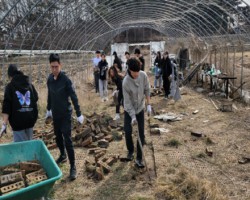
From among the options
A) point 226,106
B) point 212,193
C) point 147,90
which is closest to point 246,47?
point 226,106

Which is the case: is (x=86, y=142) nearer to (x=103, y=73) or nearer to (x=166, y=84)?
(x=103, y=73)

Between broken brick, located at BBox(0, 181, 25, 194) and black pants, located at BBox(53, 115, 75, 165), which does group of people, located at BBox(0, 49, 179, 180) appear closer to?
black pants, located at BBox(53, 115, 75, 165)

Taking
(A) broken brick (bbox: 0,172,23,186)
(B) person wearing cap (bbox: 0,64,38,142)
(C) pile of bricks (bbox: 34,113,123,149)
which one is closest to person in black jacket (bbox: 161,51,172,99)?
(C) pile of bricks (bbox: 34,113,123,149)

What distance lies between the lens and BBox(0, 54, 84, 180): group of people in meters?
4.41

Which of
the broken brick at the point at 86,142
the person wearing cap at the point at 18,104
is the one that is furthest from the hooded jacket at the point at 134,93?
the broken brick at the point at 86,142

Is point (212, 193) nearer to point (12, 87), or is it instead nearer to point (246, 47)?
point (12, 87)

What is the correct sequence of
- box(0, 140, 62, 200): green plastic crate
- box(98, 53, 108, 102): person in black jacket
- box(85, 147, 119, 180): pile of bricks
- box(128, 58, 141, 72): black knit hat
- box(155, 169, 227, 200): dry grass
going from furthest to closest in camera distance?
box(98, 53, 108, 102): person in black jacket, box(85, 147, 119, 180): pile of bricks, box(128, 58, 141, 72): black knit hat, box(155, 169, 227, 200): dry grass, box(0, 140, 62, 200): green plastic crate

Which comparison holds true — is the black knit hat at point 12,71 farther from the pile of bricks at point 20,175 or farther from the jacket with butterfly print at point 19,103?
the pile of bricks at point 20,175

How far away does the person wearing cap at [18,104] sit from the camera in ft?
14.4

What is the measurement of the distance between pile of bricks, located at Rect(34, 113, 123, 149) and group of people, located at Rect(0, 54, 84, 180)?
1536 millimetres

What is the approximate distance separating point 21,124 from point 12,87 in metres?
0.57

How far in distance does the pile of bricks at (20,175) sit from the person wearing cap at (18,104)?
2.96 ft

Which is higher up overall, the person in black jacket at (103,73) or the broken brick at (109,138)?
the person in black jacket at (103,73)

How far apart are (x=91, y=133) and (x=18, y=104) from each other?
Answer: 2.83m
